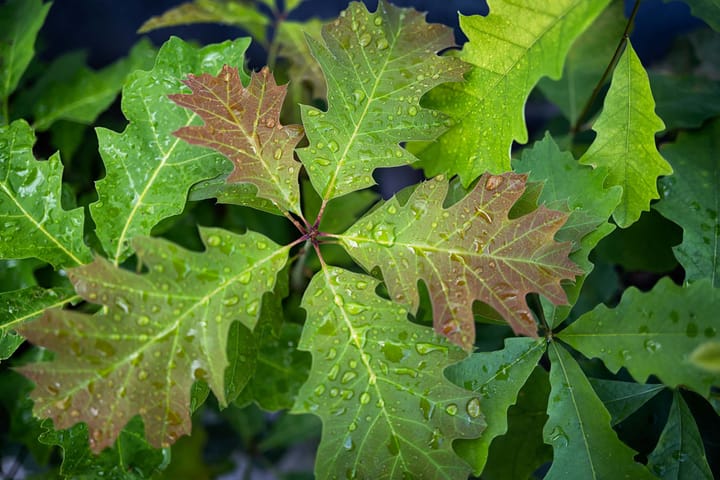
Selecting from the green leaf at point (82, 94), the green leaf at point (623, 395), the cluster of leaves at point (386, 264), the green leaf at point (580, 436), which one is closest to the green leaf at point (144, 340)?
the cluster of leaves at point (386, 264)

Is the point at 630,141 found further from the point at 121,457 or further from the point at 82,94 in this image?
the point at 82,94

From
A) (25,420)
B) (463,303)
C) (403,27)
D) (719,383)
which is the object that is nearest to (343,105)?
(403,27)

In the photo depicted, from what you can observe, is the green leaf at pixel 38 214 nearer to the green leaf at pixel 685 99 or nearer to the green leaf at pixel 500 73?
the green leaf at pixel 500 73

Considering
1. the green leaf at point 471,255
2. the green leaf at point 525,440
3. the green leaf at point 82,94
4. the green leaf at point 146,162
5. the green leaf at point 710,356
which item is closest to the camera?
the green leaf at point 710,356

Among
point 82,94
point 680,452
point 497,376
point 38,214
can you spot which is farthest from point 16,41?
point 680,452

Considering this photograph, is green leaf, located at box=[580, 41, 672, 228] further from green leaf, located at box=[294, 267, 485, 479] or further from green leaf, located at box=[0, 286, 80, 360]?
green leaf, located at box=[0, 286, 80, 360]

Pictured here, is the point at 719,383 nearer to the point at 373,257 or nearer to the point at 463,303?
the point at 463,303

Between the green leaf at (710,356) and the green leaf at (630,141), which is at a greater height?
the green leaf at (630,141)

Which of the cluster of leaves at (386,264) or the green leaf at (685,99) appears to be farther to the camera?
the green leaf at (685,99)
